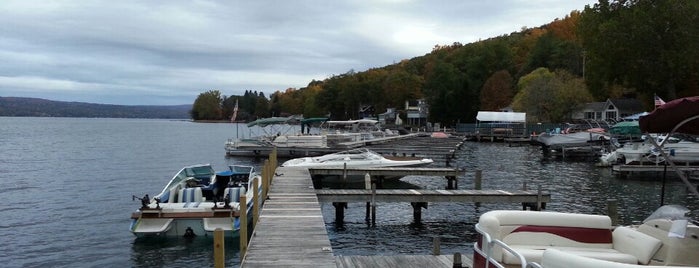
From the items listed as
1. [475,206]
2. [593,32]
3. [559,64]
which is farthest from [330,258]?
[559,64]

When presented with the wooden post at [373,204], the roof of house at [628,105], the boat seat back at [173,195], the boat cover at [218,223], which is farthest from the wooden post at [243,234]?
the roof of house at [628,105]

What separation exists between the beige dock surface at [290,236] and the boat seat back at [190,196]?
254cm

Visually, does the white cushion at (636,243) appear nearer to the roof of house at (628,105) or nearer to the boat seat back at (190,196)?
the boat seat back at (190,196)

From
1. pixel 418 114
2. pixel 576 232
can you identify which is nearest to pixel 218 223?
pixel 576 232

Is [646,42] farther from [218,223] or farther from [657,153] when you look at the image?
[218,223]

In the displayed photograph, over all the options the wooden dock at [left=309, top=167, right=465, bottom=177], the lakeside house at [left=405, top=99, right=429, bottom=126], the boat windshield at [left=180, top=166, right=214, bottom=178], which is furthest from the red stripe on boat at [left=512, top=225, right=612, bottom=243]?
the lakeside house at [left=405, top=99, right=429, bottom=126]

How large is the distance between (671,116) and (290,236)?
7.19 m

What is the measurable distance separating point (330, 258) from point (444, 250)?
273 inches

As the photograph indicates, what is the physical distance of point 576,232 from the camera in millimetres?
8086

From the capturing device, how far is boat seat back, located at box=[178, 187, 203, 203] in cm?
1797

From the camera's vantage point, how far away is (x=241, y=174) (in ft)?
70.1

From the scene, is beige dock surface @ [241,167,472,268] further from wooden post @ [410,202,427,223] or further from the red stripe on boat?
wooden post @ [410,202,427,223]

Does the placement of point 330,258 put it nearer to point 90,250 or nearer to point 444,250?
point 444,250

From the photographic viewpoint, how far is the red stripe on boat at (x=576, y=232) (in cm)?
802
